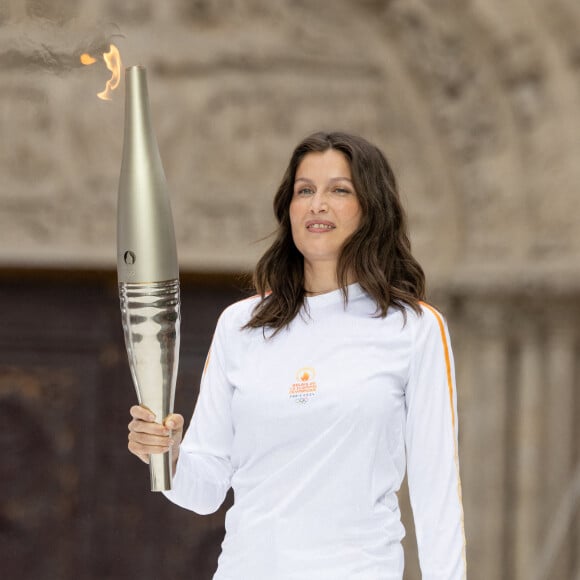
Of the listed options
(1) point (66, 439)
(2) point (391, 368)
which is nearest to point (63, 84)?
(1) point (66, 439)

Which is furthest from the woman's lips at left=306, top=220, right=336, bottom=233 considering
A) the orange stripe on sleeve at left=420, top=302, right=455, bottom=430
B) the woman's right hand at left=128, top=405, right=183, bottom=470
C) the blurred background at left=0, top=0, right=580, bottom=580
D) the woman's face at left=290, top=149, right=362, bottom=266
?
the blurred background at left=0, top=0, right=580, bottom=580

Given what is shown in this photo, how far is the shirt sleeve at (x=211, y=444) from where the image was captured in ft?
4.21

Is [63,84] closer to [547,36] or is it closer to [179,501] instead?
[547,36]

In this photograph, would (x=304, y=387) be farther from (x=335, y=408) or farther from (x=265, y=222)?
(x=265, y=222)

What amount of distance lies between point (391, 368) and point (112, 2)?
2.12 m

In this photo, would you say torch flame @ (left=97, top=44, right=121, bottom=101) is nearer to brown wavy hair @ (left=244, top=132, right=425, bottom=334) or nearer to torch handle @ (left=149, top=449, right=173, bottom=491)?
brown wavy hair @ (left=244, top=132, right=425, bottom=334)

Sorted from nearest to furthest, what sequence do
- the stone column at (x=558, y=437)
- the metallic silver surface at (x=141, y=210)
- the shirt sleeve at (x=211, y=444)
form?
1. the metallic silver surface at (x=141, y=210)
2. the shirt sleeve at (x=211, y=444)
3. the stone column at (x=558, y=437)

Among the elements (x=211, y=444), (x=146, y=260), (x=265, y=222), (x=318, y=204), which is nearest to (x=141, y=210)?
(x=146, y=260)

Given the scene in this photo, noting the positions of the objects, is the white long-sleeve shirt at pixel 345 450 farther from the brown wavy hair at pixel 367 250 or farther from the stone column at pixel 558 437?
the stone column at pixel 558 437

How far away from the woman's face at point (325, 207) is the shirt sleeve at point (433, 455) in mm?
148

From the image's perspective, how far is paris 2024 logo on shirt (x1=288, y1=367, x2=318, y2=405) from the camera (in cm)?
117

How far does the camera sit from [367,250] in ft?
4.08

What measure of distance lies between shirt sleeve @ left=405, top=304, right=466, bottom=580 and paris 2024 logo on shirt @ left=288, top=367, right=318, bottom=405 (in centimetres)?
11

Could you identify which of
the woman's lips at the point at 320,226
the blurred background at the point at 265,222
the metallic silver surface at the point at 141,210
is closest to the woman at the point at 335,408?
the woman's lips at the point at 320,226
